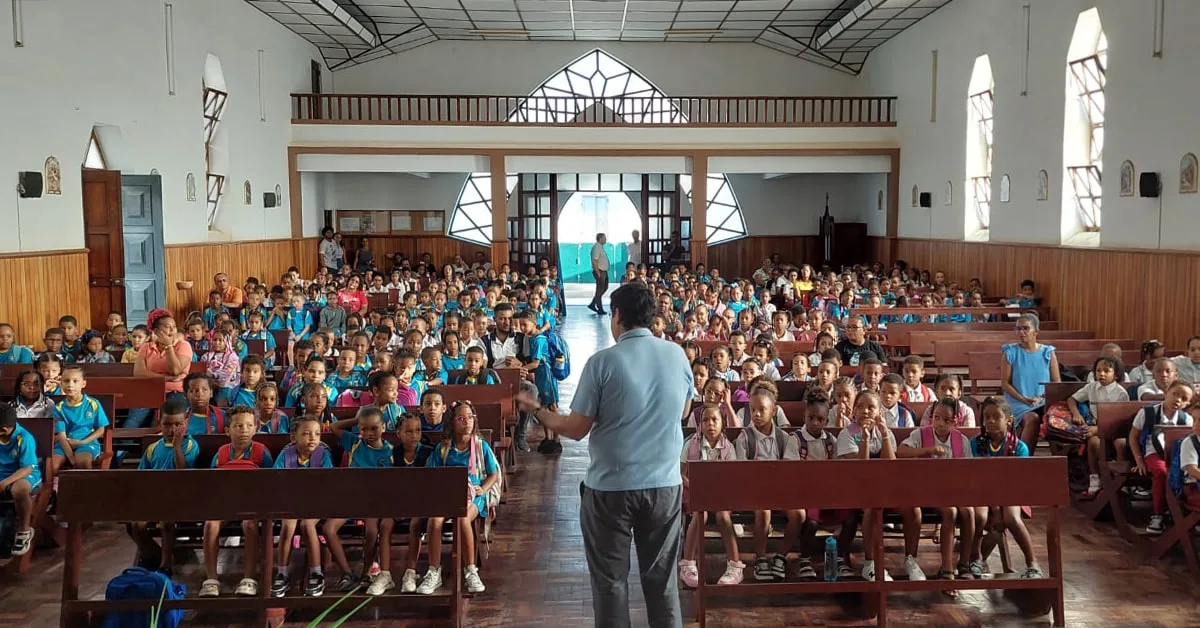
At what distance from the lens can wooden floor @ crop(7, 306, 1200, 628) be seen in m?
4.97

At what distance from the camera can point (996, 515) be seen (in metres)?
5.43

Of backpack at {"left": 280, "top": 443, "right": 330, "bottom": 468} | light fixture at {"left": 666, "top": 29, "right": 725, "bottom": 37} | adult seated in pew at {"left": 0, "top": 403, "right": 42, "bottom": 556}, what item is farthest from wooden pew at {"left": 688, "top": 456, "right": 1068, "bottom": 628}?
light fixture at {"left": 666, "top": 29, "right": 725, "bottom": 37}

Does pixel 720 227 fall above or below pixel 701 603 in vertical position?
above

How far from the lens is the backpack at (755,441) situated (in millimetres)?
5809

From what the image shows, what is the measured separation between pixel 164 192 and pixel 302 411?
28.8 ft

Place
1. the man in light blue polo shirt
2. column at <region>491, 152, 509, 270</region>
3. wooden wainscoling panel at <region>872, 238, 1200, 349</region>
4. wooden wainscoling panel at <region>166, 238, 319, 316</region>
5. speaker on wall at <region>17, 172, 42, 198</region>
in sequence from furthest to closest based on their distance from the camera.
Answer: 1. column at <region>491, 152, 509, 270</region>
2. wooden wainscoling panel at <region>166, 238, 319, 316</region>
3. wooden wainscoling panel at <region>872, 238, 1200, 349</region>
4. speaker on wall at <region>17, 172, 42, 198</region>
5. the man in light blue polo shirt

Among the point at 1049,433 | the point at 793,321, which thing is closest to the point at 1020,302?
the point at 793,321

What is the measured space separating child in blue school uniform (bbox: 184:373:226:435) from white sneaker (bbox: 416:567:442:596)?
7.66 ft

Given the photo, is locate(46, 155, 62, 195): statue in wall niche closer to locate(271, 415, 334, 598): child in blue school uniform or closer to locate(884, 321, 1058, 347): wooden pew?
locate(271, 415, 334, 598): child in blue school uniform

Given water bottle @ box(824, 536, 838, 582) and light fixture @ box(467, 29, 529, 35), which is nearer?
water bottle @ box(824, 536, 838, 582)

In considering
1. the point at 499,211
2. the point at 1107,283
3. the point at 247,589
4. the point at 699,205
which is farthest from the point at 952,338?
the point at 499,211

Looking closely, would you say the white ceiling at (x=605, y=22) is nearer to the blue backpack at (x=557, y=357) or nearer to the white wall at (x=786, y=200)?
the white wall at (x=786, y=200)

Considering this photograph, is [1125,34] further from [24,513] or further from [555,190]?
[555,190]

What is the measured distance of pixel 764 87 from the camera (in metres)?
24.5
